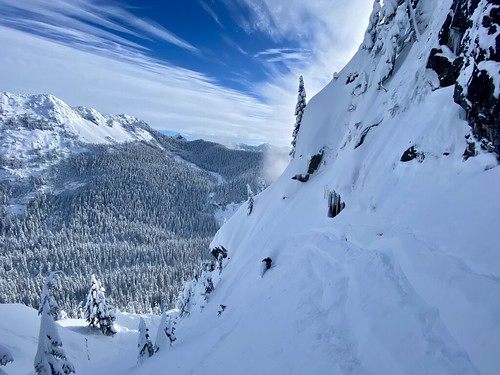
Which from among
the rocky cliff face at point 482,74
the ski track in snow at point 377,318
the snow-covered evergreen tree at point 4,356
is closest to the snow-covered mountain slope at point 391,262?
the ski track in snow at point 377,318

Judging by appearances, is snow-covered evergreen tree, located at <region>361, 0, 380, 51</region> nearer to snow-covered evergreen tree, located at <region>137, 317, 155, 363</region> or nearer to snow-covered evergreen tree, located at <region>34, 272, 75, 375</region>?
snow-covered evergreen tree, located at <region>34, 272, 75, 375</region>

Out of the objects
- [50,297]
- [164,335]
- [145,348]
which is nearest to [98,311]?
[145,348]

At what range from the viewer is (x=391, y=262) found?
38.1 feet

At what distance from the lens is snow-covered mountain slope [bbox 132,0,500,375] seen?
7.76 m

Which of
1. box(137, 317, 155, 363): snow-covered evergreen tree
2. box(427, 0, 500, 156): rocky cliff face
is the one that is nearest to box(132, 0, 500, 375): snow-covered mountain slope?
box(427, 0, 500, 156): rocky cliff face

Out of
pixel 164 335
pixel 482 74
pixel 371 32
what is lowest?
pixel 164 335

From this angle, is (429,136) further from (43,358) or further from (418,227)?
(43,358)

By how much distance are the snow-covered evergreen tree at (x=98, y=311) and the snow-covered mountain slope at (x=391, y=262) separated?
1231 inches

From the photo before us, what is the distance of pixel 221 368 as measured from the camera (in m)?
12.1

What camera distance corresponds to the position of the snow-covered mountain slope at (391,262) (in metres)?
7.76

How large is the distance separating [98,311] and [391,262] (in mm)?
49800

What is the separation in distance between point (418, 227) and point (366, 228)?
3961mm

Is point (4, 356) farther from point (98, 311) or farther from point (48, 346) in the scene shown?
point (98, 311)

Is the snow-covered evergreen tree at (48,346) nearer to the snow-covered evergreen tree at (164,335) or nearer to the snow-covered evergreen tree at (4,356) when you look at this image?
the snow-covered evergreen tree at (4,356)
